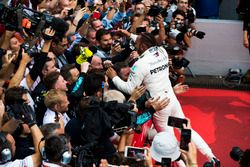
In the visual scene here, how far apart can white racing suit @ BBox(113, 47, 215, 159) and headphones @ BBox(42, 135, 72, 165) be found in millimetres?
1983

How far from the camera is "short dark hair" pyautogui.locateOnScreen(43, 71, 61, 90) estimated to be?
6.01m

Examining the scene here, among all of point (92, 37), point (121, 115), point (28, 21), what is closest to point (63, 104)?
point (121, 115)

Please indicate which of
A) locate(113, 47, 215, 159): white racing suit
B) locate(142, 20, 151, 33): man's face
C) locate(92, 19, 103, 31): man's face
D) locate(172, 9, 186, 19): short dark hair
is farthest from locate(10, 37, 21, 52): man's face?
locate(172, 9, 186, 19): short dark hair

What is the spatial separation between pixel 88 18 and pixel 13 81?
235cm

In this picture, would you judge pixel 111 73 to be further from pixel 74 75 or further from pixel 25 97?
pixel 25 97

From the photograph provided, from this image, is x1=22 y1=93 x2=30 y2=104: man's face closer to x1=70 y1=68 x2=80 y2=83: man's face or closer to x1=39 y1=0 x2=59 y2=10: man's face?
x1=70 y1=68 x2=80 y2=83: man's face

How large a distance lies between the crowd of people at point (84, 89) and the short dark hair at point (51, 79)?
0.03 feet

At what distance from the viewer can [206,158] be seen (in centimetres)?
701

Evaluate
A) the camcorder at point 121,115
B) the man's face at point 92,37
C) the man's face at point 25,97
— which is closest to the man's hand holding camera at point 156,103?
the camcorder at point 121,115

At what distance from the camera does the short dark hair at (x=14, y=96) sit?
545cm

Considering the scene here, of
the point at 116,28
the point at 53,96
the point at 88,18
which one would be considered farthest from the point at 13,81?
the point at 116,28

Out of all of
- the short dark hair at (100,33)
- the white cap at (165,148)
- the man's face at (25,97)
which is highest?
the short dark hair at (100,33)

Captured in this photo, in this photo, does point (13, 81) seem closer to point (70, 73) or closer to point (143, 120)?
point (70, 73)

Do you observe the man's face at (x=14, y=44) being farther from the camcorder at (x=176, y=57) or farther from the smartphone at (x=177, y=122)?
the smartphone at (x=177, y=122)
